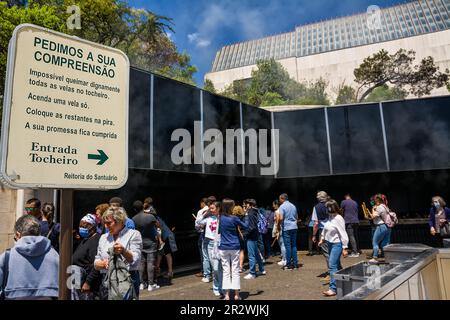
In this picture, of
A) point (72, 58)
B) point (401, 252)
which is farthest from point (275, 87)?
point (72, 58)

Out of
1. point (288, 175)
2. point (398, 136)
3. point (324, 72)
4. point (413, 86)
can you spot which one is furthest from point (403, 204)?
point (324, 72)

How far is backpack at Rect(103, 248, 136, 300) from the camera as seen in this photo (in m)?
3.05

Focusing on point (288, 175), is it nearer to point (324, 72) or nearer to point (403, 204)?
point (403, 204)

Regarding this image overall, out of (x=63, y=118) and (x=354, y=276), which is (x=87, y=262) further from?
(x=354, y=276)

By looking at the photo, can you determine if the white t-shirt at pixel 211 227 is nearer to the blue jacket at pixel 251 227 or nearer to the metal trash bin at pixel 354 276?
the blue jacket at pixel 251 227

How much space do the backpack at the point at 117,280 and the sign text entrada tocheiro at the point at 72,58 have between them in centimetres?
170

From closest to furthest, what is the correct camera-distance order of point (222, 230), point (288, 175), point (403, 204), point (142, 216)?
point (222, 230), point (142, 216), point (288, 175), point (403, 204)

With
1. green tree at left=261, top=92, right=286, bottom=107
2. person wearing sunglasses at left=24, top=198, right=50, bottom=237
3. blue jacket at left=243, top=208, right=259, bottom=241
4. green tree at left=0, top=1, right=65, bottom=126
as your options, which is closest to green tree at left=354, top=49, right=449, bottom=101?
green tree at left=261, top=92, right=286, bottom=107

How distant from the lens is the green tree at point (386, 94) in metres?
44.1

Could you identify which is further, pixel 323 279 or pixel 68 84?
pixel 323 279

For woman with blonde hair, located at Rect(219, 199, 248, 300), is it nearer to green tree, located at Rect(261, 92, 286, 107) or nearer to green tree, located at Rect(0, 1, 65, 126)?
green tree, located at Rect(0, 1, 65, 126)

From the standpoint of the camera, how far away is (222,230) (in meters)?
5.75

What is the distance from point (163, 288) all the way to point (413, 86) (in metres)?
46.5

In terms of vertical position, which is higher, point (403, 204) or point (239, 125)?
point (239, 125)
